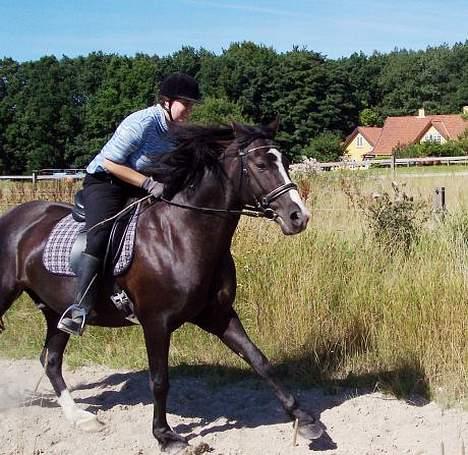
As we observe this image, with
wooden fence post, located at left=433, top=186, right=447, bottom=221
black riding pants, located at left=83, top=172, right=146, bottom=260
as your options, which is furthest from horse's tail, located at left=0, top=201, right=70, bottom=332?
wooden fence post, located at left=433, top=186, right=447, bottom=221

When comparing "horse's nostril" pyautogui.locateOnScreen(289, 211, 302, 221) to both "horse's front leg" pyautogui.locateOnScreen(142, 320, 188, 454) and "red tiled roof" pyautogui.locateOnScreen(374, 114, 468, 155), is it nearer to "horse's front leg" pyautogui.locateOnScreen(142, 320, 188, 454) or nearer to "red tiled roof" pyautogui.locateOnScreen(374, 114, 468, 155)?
"horse's front leg" pyautogui.locateOnScreen(142, 320, 188, 454)

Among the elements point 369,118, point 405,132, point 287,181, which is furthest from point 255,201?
point 369,118

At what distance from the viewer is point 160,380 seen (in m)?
4.83

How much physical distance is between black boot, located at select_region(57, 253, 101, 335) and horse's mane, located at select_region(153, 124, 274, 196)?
70 cm

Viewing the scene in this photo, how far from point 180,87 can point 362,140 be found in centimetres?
9180

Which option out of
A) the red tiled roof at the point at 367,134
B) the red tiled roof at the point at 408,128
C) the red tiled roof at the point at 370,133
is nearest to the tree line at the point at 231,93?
the red tiled roof at the point at 367,134

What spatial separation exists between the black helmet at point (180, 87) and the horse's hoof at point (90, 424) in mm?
2303

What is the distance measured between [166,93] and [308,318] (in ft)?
8.79

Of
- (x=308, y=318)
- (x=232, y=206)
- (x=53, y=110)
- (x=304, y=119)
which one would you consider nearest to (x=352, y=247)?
(x=308, y=318)

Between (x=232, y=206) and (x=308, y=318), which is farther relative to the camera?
(x=308, y=318)

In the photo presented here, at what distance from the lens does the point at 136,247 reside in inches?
192

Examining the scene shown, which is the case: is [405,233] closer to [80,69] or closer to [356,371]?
[356,371]

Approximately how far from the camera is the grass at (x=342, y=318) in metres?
5.89

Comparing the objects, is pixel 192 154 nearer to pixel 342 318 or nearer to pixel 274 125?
pixel 274 125
